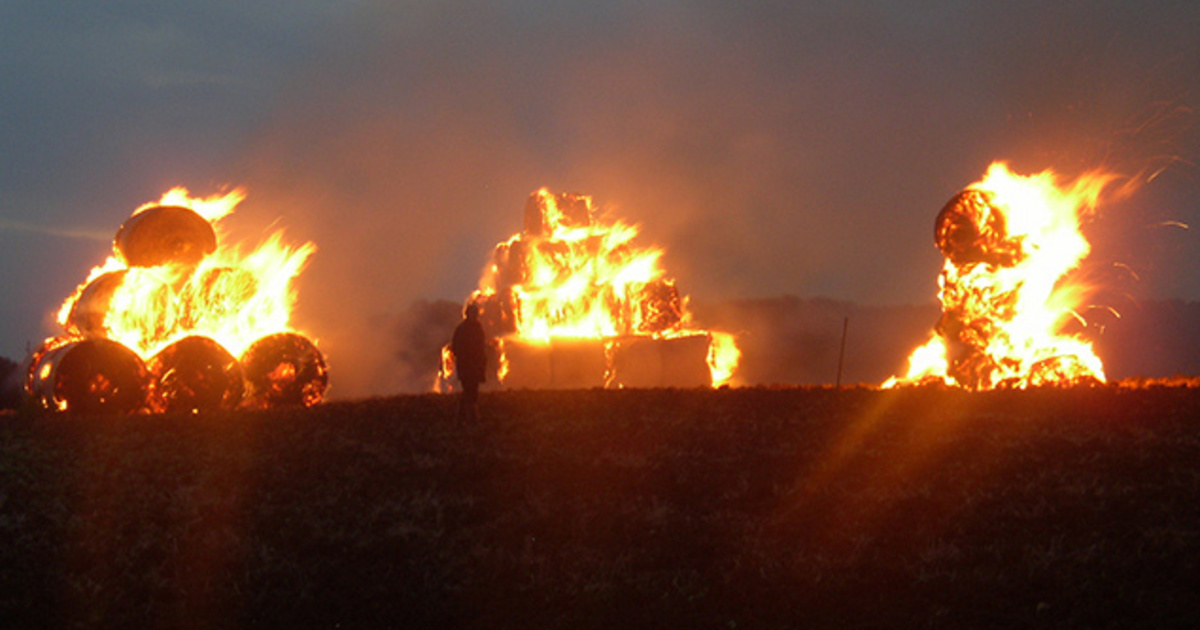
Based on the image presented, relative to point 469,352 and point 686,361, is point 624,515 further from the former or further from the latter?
Answer: point 686,361

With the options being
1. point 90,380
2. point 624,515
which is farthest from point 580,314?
point 624,515

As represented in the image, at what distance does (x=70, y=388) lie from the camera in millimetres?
23766

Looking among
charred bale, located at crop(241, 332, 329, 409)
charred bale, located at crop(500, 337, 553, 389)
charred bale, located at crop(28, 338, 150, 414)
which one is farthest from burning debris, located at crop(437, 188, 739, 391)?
charred bale, located at crop(28, 338, 150, 414)

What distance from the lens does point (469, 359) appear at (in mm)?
20062

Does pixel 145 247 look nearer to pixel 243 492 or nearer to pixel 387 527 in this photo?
pixel 243 492

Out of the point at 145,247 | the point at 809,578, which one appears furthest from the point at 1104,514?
the point at 145,247

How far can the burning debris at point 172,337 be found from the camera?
24062mm

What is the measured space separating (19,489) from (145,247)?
10.2 m

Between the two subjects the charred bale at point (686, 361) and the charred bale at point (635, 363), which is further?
the charred bale at point (686, 361)

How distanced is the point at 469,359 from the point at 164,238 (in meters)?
10.2

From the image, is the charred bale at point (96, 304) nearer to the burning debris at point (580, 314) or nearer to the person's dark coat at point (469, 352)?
the person's dark coat at point (469, 352)

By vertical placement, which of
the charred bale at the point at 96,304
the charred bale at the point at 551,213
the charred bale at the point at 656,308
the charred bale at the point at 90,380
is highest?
the charred bale at the point at 551,213

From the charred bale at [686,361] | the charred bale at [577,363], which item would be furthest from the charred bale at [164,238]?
the charred bale at [686,361]

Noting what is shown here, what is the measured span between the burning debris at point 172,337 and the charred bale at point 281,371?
23mm
